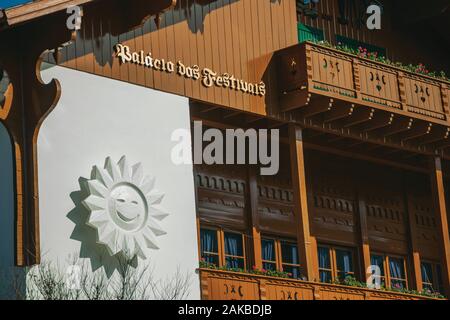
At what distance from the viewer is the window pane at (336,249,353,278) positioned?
1293 inches

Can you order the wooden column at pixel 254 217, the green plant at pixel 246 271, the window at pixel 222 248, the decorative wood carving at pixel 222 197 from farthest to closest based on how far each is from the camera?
the wooden column at pixel 254 217 → the decorative wood carving at pixel 222 197 → the window at pixel 222 248 → the green plant at pixel 246 271

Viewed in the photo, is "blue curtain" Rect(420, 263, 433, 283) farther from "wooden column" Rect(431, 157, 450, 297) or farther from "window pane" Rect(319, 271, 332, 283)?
"window pane" Rect(319, 271, 332, 283)

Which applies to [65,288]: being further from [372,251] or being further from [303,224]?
[372,251]

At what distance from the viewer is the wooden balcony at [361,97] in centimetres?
2889

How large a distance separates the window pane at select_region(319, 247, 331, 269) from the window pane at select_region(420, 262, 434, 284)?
3.98 m

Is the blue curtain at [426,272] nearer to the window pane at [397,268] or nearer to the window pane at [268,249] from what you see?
the window pane at [397,268]

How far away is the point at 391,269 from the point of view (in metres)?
34.5

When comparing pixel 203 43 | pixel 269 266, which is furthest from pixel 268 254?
pixel 203 43

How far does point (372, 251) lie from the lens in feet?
112

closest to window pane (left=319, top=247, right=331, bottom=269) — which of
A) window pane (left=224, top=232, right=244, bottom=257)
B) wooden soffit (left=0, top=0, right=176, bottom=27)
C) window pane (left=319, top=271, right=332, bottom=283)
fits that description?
window pane (left=319, top=271, right=332, bottom=283)

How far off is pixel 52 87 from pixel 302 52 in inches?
289

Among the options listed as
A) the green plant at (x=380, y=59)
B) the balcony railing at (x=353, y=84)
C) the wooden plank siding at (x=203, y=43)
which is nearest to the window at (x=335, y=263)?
the balcony railing at (x=353, y=84)
